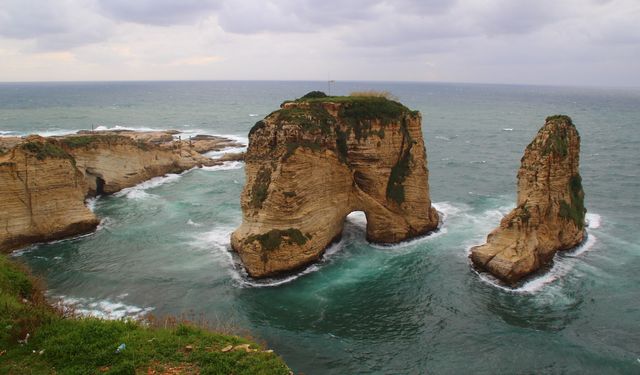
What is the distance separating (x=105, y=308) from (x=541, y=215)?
87.8 ft

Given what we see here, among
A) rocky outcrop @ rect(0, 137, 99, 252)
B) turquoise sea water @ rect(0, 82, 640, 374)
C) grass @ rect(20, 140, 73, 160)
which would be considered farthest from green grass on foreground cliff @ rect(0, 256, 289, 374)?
grass @ rect(20, 140, 73, 160)

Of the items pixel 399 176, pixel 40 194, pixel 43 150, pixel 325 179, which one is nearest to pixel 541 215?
pixel 399 176

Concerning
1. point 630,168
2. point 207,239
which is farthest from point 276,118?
point 630,168

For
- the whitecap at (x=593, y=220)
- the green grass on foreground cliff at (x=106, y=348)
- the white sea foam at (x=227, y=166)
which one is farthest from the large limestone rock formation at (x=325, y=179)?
the white sea foam at (x=227, y=166)

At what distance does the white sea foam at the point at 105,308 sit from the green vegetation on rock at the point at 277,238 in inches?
285

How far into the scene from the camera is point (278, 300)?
1057 inches

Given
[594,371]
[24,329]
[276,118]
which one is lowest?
[594,371]

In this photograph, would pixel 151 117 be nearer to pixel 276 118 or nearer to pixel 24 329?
pixel 276 118

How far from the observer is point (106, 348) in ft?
48.2

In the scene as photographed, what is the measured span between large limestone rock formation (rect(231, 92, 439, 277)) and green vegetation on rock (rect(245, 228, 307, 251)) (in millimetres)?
62

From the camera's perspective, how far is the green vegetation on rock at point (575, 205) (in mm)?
32188

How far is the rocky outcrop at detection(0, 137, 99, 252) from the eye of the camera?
1340 inches

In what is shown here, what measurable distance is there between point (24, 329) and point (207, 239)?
827 inches

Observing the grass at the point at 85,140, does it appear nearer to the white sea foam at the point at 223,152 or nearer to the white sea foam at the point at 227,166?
the white sea foam at the point at 227,166
